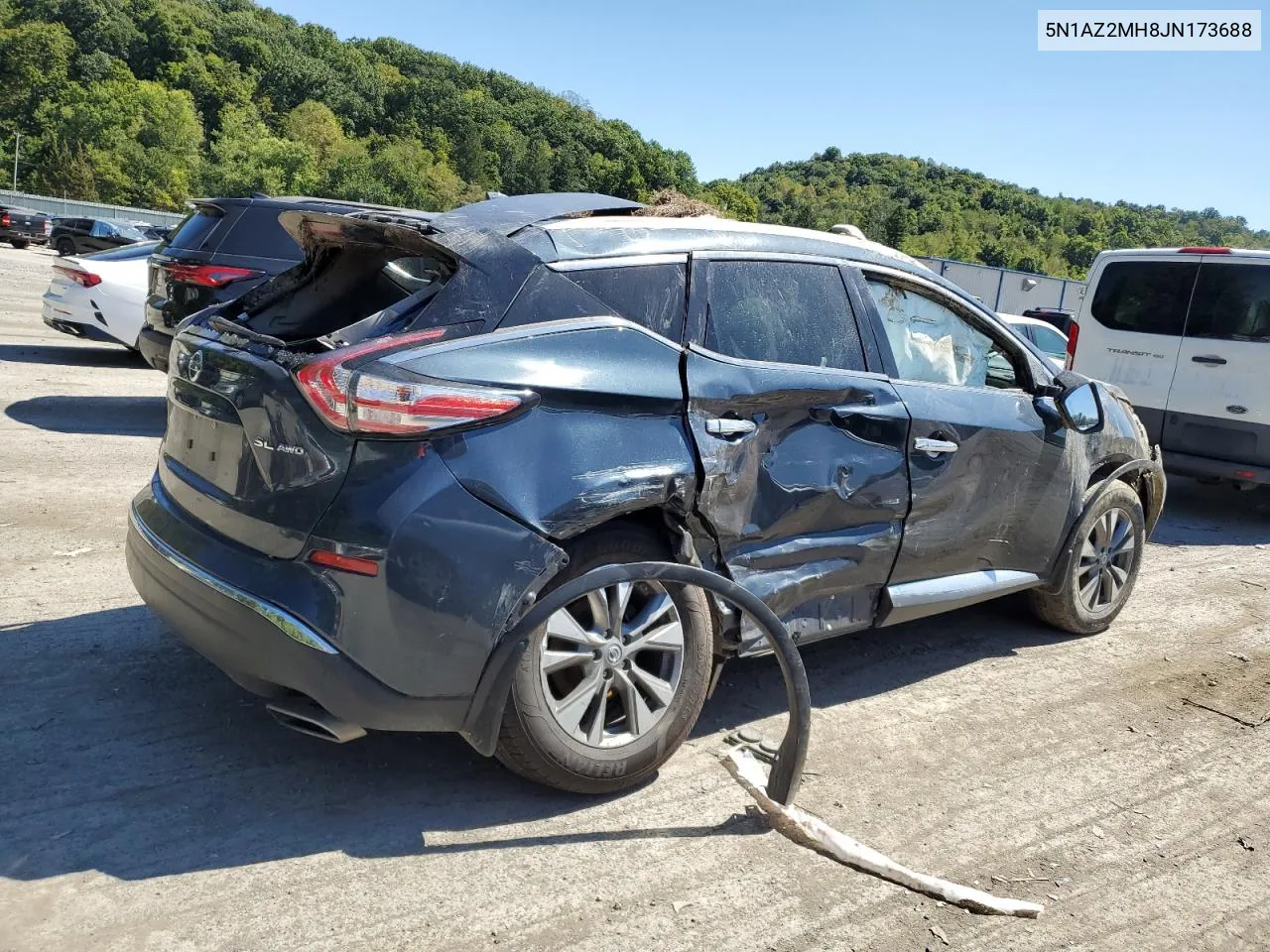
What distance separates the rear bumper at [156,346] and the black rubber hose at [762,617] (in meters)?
6.33

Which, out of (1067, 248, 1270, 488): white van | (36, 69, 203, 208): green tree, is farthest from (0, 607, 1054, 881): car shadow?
(36, 69, 203, 208): green tree

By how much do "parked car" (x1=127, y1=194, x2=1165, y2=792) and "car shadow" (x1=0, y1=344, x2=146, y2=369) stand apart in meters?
8.95

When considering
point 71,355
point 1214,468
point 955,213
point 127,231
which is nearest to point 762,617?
point 1214,468

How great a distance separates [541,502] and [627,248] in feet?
3.31

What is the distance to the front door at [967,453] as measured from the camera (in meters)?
4.30

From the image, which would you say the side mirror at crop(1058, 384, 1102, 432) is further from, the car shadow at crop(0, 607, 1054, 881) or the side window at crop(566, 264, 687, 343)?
the side window at crop(566, 264, 687, 343)

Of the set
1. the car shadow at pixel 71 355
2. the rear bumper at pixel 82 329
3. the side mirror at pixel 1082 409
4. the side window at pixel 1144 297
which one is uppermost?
the side window at pixel 1144 297

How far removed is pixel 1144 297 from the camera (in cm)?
920

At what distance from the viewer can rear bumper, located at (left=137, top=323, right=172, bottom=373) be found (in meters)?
8.39

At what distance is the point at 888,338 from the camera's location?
4324 mm

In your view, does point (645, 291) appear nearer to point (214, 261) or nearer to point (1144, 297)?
point (214, 261)

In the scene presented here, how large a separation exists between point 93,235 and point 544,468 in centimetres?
3427

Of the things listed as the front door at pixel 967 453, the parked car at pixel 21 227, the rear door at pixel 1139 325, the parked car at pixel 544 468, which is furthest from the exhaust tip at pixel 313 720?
the parked car at pixel 21 227

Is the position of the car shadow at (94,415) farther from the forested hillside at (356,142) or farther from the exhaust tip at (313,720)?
the forested hillside at (356,142)
